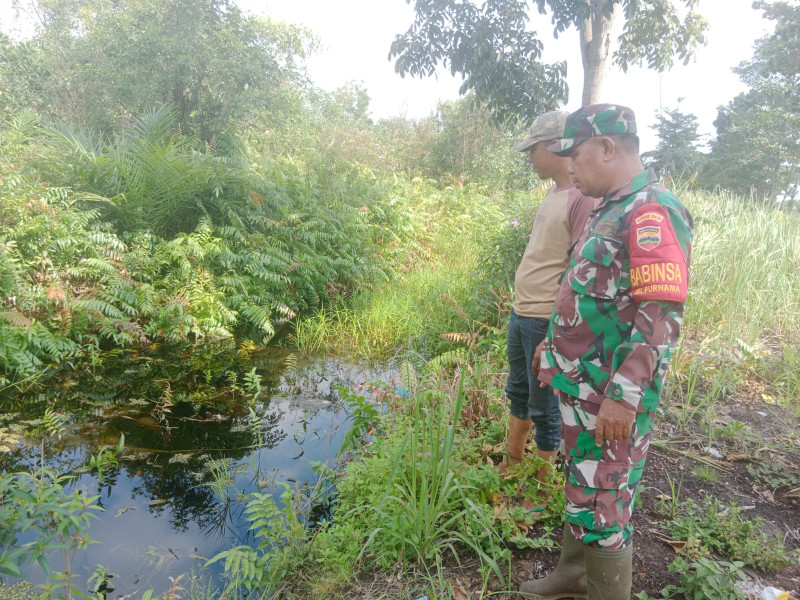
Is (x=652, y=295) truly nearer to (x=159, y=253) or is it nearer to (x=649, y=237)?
(x=649, y=237)

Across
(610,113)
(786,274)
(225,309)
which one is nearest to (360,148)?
(225,309)

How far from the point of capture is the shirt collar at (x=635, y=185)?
1446 millimetres

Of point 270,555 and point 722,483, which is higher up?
point 722,483

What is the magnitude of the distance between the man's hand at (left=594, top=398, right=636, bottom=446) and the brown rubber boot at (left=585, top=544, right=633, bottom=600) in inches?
15.8

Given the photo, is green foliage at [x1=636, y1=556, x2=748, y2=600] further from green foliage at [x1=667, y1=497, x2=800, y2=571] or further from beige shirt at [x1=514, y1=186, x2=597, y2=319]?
beige shirt at [x1=514, y1=186, x2=597, y2=319]

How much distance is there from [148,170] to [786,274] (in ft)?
24.2

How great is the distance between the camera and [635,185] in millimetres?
1452

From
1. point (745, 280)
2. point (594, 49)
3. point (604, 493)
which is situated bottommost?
point (604, 493)

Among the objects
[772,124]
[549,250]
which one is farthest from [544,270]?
[772,124]

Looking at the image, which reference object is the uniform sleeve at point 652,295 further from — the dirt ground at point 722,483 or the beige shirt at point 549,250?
the dirt ground at point 722,483

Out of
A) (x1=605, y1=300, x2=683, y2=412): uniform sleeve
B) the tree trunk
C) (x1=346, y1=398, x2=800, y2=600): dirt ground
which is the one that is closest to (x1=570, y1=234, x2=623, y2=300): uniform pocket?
(x1=605, y1=300, x2=683, y2=412): uniform sleeve

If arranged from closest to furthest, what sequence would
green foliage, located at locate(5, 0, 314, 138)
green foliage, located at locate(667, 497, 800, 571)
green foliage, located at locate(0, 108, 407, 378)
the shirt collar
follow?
the shirt collar
green foliage, located at locate(667, 497, 800, 571)
green foliage, located at locate(0, 108, 407, 378)
green foliage, located at locate(5, 0, 314, 138)

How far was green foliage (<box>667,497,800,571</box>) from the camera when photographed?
1.95 m

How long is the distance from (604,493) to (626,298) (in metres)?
0.61
